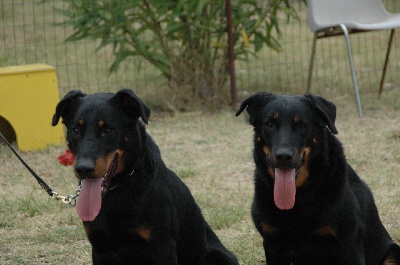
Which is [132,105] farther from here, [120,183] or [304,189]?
[304,189]

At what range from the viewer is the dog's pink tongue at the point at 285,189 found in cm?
381

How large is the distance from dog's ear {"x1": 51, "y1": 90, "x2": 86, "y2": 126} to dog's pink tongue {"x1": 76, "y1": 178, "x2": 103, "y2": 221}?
0.36 m

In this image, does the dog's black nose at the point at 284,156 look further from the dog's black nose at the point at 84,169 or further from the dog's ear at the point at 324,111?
the dog's black nose at the point at 84,169

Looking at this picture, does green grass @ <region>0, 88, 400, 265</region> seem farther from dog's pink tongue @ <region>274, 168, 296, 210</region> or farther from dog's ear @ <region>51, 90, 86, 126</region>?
dog's ear @ <region>51, 90, 86, 126</region>

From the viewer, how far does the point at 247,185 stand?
6332 millimetres

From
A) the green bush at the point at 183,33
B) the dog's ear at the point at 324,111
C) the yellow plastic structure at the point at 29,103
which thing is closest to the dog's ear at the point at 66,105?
the dog's ear at the point at 324,111

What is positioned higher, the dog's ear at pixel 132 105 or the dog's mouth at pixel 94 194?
the dog's ear at pixel 132 105

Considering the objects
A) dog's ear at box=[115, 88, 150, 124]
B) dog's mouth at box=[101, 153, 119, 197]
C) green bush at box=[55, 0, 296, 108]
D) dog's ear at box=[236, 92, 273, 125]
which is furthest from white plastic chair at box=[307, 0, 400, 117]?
dog's mouth at box=[101, 153, 119, 197]

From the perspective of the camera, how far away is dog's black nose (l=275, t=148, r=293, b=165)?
12.1 ft

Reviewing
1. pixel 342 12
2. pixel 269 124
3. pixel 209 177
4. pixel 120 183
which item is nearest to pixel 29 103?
pixel 209 177

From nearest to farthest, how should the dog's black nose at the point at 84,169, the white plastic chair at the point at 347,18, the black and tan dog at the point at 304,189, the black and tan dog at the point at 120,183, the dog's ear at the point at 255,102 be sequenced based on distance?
1. the dog's black nose at the point at 84,169
2. the black and tan dog at the point at 120,183
3. the black and tan dog at the point at 304,189
4. the dog's ear at the point at 255,102
5. the white plastic chair at the point at 347,18

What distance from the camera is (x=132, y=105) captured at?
3.75 metres

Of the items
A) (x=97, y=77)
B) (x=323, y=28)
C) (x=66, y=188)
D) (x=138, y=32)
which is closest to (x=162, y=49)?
(x=138, y=32)

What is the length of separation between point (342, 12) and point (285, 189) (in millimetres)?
5644
